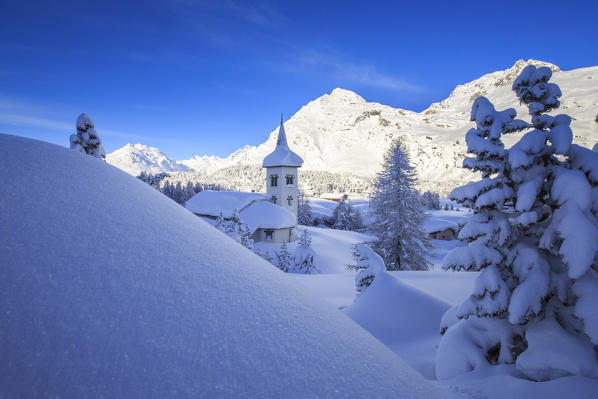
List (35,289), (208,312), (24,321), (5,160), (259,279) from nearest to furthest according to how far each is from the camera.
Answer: (24,321), (35,289), (208,312), (5,160), (259,279)

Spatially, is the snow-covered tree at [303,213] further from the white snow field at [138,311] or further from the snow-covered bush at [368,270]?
the white snow field at [138,311]

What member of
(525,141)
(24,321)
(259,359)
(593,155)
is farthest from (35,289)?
(593,155)

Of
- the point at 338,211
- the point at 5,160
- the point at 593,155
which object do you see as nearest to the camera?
the point at 5,160

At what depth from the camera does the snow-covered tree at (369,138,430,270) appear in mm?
18484

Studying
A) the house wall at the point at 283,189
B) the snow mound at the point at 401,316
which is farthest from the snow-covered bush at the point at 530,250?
the house wall at the point at 283,189

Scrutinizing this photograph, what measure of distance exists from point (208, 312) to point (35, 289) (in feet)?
2.54

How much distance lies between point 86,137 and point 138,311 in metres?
14.6

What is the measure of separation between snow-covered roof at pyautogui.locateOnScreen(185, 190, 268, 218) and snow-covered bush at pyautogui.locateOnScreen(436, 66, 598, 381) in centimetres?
2793

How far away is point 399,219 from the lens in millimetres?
18453

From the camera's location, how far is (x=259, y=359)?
145 cm

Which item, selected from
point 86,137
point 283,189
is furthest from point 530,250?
point 283,189

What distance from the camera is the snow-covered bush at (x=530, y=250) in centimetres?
331

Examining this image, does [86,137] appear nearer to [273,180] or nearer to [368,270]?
[368,270]

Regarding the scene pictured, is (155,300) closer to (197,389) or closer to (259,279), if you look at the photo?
(197,389)
